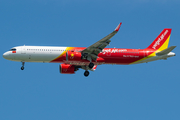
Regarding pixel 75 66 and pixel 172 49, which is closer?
pixel 172 49

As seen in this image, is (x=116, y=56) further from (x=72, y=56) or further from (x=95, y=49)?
(x=72, y=56)

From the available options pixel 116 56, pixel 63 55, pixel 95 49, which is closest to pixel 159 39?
pixel 116 56

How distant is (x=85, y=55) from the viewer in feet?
191

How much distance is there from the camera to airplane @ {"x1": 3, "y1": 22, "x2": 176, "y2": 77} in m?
57.8

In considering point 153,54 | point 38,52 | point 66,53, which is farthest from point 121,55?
point 38,52

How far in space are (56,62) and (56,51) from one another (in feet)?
6.60

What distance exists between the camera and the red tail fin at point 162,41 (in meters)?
63.2

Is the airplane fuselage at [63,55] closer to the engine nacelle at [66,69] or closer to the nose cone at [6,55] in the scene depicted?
the nose cone at [6,55]

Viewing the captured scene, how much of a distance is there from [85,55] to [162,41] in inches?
604

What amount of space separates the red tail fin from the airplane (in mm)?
1046

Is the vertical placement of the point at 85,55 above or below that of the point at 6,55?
below

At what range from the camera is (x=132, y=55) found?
6044 cm

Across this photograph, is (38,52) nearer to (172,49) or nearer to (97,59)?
(97,59)

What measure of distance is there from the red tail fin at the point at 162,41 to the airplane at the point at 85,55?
1.05 metres
